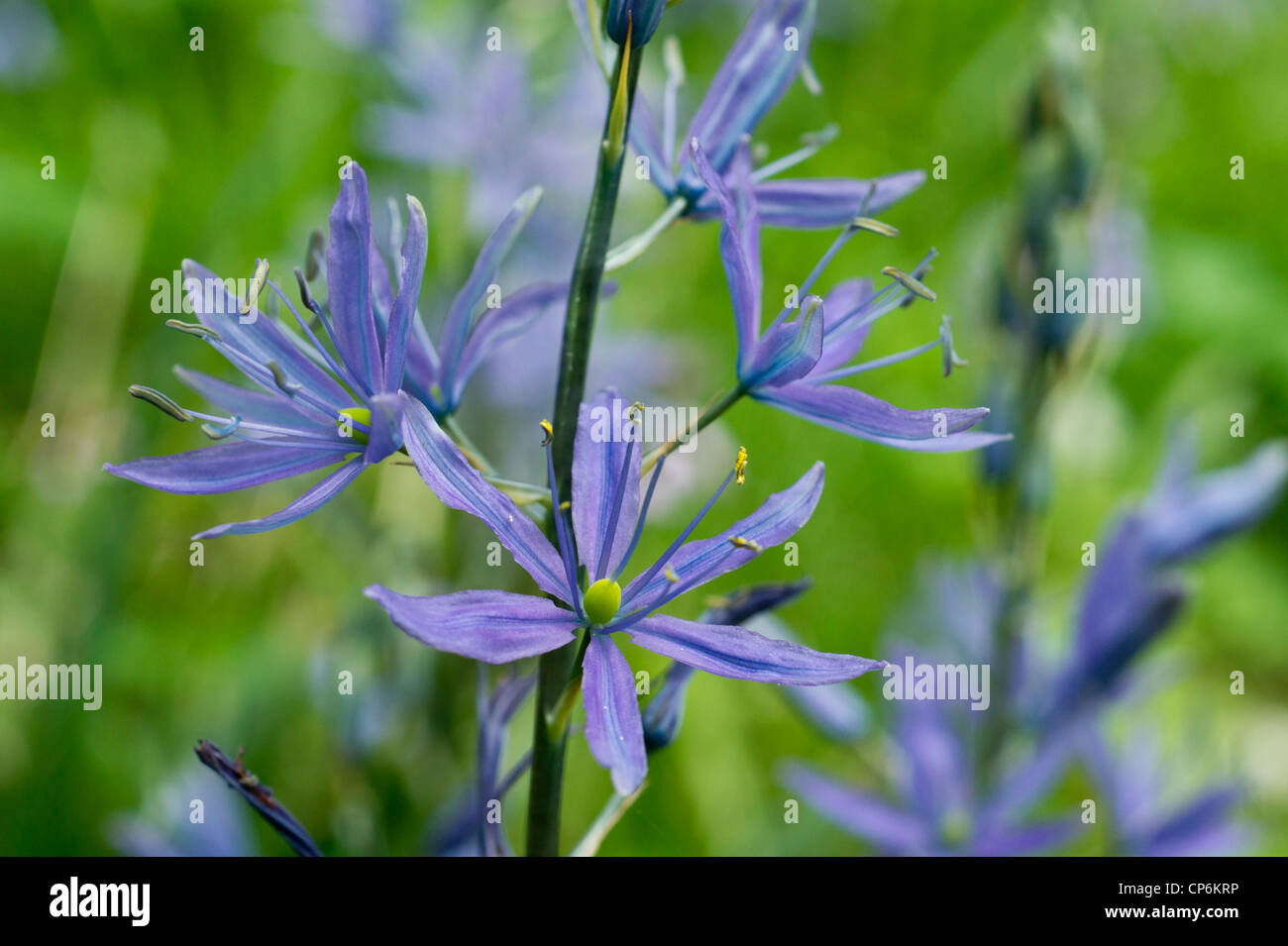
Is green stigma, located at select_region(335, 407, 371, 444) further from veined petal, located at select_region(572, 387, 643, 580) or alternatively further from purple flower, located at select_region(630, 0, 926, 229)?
purple flower, located at select_region(630, 0, 926, 229)

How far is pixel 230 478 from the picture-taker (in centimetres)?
108

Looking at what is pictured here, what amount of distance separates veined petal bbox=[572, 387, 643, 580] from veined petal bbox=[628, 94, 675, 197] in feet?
1.16

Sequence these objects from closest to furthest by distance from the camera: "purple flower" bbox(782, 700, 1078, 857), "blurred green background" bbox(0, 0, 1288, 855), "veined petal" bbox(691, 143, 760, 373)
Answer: "veined petal" bbox(691, 143, 760, 373), "purple flower" bbox(782, 700, 1078, 857), "blurred green background" bbox(0, 0, 1288, 855)

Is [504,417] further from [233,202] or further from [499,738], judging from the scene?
[499,738]

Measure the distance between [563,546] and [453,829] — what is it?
99cm

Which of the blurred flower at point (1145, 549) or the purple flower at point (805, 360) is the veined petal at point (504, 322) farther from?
the blurred flower at point (1145, 549)

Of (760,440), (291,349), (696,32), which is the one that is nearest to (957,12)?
(696,32)

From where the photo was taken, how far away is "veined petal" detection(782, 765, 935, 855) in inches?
82.6

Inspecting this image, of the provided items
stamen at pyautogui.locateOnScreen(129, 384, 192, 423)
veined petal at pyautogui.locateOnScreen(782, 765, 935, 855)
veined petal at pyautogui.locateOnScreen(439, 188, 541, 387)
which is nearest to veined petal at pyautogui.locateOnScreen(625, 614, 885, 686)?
veined petal at pyautogui.locateOnScreen(439, 188, 541, 387)

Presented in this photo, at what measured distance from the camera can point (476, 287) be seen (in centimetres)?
116

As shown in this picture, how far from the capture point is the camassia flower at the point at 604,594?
0.96m
